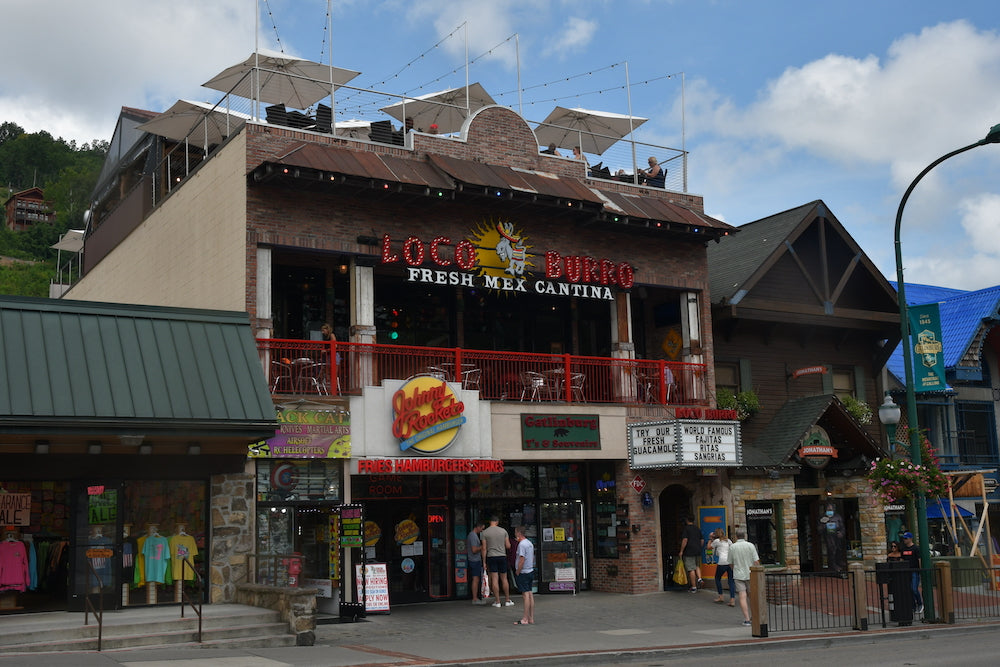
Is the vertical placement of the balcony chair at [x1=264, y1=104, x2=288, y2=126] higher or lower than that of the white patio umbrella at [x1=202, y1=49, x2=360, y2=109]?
lower

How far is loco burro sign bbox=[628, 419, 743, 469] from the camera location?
22.2 m

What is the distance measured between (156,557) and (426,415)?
544cm

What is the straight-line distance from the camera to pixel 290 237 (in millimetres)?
19891

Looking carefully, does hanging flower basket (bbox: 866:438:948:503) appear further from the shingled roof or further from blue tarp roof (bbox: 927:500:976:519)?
blue tarp roof (bbox: 927:500:976:519)

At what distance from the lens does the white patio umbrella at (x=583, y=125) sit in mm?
29062

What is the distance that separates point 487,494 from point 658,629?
19.6ft

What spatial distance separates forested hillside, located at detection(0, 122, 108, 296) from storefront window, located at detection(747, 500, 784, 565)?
5110 cm

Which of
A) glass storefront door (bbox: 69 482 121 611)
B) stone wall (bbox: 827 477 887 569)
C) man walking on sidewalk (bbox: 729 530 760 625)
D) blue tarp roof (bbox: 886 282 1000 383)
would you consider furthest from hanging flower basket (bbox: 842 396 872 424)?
glass storefront door (bbox: 69 482 121 611)

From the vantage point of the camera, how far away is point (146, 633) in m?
14.8

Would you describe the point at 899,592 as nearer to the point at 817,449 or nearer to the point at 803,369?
the point at 817,449

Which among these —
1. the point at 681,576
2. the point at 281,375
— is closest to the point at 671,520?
the point at 681,576

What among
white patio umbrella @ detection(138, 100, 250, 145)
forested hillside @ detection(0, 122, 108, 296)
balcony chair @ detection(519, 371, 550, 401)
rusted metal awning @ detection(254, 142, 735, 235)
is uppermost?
forested hillside @ detection(0, 122, 108, 296)

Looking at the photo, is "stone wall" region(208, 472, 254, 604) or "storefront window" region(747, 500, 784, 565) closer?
"stone wall" region(208, 472, 254, 604)

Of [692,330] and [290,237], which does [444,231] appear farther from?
[692,330]
